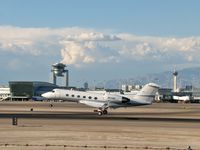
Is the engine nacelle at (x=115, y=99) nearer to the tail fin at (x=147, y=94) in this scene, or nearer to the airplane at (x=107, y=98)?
the airplane at (x=107, y=98)

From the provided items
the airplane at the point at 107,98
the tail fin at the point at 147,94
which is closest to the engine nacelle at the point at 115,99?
the airplane at the point at 107,98

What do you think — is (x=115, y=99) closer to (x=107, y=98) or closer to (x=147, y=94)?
(x=107, y=98)

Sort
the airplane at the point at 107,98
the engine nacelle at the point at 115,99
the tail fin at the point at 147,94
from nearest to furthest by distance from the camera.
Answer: the airplane at the point at 107,98 < the engine nacelle at the point at 115,99 < the tail fin at the point at 147,94

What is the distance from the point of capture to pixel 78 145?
122ft

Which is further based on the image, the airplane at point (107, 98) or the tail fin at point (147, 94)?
the tail fin at point (147, 94)

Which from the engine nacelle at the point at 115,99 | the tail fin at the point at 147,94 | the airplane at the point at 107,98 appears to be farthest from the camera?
the tail fin at the point at 147,94

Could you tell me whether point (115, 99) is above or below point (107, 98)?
below

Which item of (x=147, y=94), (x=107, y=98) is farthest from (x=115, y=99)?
(x=147, y=94)

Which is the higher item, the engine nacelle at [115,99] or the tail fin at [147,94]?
the tail fin at [147,94]

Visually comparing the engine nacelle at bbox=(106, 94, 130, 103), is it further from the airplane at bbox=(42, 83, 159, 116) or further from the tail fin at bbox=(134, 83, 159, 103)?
the tail fin at bbox=(134, 83, 159, 103)

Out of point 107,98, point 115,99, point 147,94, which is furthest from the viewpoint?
point 147,94

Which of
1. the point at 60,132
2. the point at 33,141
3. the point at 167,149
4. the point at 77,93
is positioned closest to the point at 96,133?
the point at 60,132

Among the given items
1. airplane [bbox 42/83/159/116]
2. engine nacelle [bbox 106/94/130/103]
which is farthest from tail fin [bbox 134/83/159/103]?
engine nacelle [bbox 106/94/130/103]

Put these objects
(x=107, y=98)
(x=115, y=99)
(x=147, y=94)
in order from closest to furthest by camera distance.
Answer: (x=107, y=98), (x=115, y=99), (x=147, y=94)
